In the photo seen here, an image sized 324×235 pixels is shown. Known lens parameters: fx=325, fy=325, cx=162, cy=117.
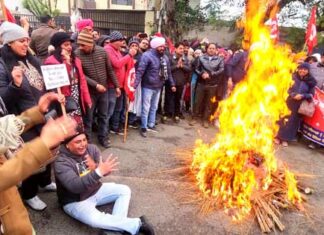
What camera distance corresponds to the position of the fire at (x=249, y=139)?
4836 millimetres

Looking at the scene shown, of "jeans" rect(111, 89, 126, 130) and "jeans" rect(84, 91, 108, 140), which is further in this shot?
"jeans" rect(111, 89, 126, 130)

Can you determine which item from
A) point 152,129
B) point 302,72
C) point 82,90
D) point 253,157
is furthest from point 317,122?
point 82,90

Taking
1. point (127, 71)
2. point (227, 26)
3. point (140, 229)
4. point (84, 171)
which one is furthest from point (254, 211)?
point (227, 26)

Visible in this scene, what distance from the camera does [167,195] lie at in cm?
494

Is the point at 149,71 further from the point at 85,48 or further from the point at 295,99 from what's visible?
the point at 295,99

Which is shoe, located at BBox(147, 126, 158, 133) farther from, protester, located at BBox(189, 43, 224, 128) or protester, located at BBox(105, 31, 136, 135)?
protester, located at BBox(189, 43, 224, 128)

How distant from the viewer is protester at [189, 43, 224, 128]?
8.27 metres

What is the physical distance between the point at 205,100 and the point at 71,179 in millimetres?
A: 5501

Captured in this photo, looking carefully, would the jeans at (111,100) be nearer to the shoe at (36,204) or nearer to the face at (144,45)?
the face at (144,45)

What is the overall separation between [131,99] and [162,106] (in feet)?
6.25

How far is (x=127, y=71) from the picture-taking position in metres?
6.97

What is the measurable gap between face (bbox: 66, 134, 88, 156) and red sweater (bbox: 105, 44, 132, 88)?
3.11 metres

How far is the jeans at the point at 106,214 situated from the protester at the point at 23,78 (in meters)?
0.57

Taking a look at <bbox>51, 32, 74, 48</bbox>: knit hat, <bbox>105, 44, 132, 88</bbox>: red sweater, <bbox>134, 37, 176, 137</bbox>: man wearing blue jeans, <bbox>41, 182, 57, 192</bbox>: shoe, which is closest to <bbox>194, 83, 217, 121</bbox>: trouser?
<bbox>134, 37, 176, 137</bbox>: man wearing blue jeans
